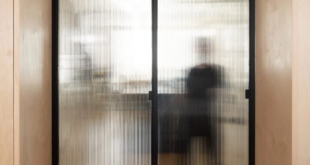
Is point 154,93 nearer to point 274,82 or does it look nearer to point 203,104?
point 203,104

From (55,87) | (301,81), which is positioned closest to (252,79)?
(301,81)

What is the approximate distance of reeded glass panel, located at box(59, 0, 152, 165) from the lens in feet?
7.57

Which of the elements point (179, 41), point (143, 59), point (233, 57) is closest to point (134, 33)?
point (143, 59)

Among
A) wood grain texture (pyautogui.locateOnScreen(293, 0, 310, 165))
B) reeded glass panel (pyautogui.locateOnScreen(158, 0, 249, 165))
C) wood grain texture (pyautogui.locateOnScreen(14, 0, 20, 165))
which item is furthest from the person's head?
wood grain texture (pyautogui.locateOnScreen(14, 0, 20, 165))

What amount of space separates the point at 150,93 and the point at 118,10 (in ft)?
2.43

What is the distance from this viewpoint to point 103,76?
7.59 ft

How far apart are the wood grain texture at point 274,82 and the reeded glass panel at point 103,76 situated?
894mm

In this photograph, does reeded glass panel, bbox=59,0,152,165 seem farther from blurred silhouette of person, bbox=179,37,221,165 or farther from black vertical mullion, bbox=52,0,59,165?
blurred silhouette of person, bbox=179,37,221,165

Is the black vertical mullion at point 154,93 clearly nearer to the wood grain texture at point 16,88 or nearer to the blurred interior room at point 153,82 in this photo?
the blurred interior room at point 153,82

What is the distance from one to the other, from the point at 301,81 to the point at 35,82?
5.63 feet

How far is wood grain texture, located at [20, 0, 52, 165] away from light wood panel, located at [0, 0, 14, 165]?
0.20 feet

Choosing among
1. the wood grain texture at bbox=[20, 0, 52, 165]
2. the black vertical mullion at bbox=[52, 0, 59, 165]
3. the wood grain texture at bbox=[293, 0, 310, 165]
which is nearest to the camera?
the wood grain texture at bbox=[293, 0, 310, 165]

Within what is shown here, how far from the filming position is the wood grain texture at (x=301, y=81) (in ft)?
5.25

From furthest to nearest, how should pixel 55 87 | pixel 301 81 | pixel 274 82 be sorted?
pixel 55 87
pixel 274 82
pixel 301 81
